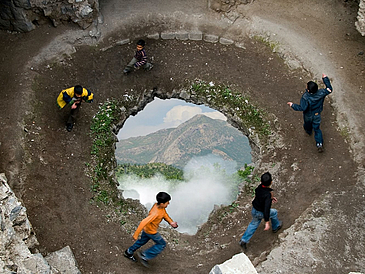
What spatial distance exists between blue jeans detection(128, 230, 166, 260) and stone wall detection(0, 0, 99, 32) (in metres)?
8.96

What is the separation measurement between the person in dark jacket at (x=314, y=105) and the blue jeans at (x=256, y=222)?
3.19 m

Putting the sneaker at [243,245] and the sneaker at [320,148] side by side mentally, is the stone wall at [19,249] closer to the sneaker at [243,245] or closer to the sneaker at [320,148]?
the sneaker at [243,245]

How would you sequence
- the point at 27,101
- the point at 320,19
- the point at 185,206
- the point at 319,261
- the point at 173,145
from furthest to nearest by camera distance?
1. the point at 173,145
2. the point at 185,206
3. the point at 320,19
4. the point at 27,101
5. the point at 319,261

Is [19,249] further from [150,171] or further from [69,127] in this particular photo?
[150,171]

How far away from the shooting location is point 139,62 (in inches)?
516

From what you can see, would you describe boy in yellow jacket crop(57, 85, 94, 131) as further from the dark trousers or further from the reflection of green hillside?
the reflection of green hillside

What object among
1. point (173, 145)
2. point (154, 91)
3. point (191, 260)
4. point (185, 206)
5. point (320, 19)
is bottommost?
point (173, 145)

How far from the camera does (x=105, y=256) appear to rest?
9.19 meters

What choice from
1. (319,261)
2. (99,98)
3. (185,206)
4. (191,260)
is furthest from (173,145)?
(319,261)

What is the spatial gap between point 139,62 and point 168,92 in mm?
1718

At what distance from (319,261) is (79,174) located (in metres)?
7.16

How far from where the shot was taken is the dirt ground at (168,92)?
9523 mm

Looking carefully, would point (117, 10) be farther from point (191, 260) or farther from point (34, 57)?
point (191, 260)

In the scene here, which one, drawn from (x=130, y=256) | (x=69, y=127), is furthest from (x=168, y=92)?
(x=130, y=256)
